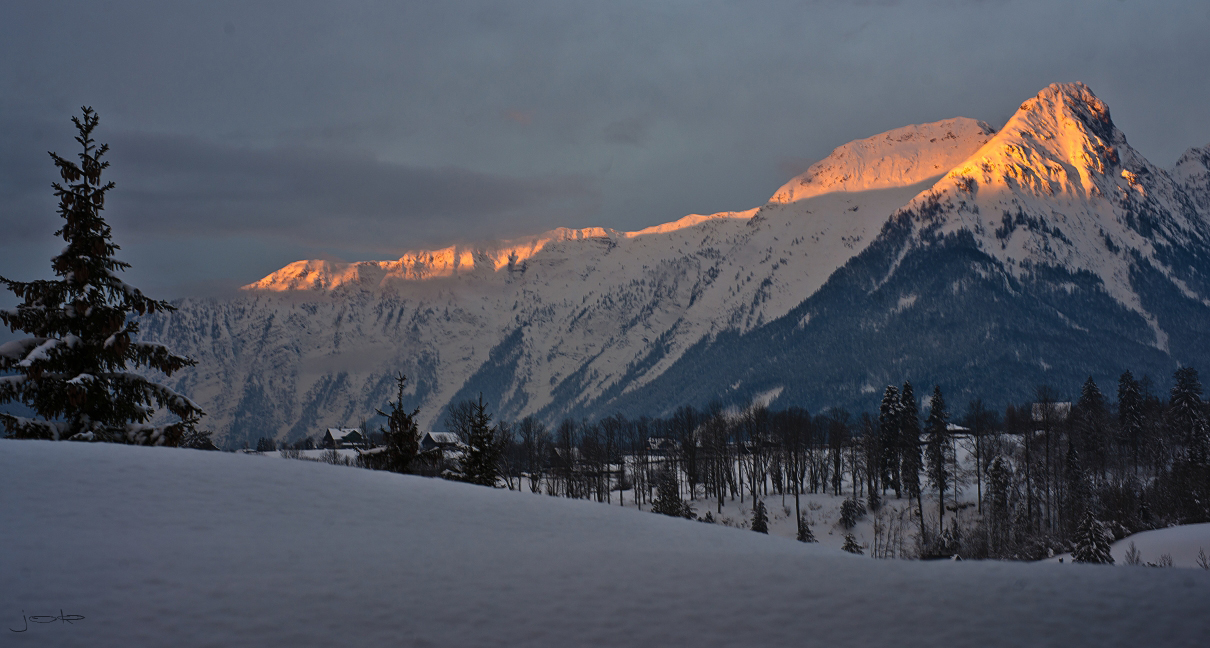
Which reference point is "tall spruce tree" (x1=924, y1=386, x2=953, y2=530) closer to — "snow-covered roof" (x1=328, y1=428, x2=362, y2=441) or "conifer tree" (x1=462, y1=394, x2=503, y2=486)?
"conifer tree" (x1=462, y1=394, x2=503, y2=486)

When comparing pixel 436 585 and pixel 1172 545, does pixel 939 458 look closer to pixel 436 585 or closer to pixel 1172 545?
pixel 1172 545

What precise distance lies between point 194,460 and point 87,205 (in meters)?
8.63

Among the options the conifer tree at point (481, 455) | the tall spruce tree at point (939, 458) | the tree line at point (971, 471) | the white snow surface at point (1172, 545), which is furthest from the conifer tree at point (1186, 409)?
the conifer tree at point (481, 455)

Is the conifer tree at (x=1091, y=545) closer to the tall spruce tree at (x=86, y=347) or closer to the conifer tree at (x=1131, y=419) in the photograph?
the tall spruce tree at (x=86, y=347)

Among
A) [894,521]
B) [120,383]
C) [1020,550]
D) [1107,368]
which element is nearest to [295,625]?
[120,383]

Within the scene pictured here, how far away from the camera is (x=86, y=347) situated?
75.0 ft

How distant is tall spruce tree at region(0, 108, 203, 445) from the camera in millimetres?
22109

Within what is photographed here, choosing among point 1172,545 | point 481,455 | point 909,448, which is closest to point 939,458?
point 909,448

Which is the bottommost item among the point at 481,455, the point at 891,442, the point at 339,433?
the point at 891,442

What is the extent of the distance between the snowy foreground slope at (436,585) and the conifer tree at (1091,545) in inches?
1169

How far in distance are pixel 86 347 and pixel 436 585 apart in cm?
1556

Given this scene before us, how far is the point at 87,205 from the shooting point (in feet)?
77.6

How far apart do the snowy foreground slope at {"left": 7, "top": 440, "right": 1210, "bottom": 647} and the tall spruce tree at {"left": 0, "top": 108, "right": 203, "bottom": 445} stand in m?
2.17

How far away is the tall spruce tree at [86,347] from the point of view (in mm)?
22109
